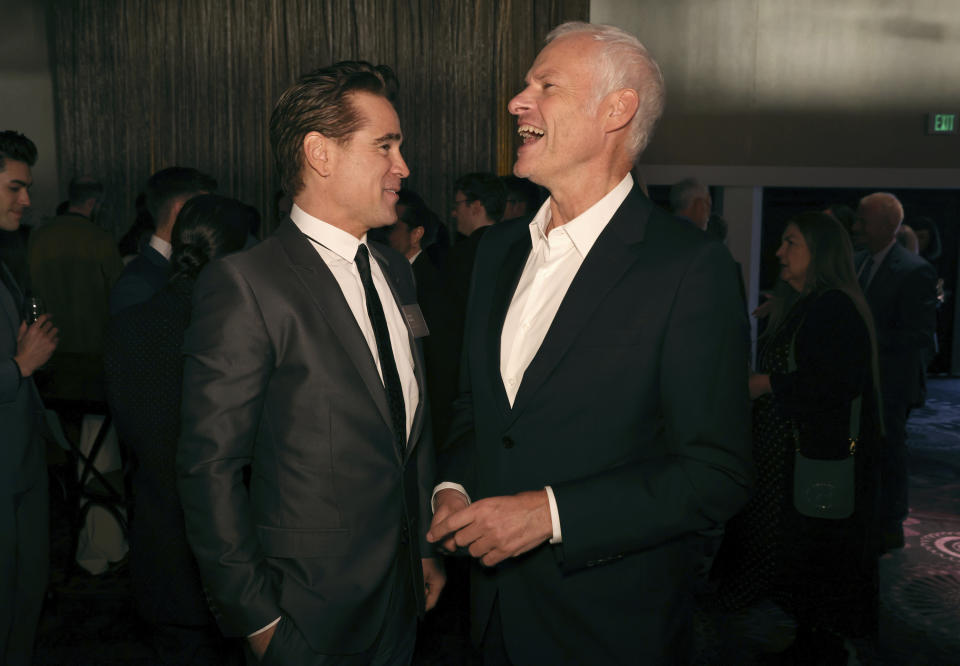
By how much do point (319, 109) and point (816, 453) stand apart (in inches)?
86.0

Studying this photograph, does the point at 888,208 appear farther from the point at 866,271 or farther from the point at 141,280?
the point at 141,280

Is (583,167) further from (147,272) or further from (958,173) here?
(958,173)

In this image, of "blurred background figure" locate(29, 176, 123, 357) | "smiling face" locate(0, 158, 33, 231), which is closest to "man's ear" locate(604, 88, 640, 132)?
"smiling face" locate(0, 158, 33, 231)

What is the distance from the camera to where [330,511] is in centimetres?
153

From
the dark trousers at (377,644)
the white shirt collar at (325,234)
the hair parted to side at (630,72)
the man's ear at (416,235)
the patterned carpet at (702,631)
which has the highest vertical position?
the hair parted to side at (630,72)

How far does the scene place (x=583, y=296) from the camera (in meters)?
1.39

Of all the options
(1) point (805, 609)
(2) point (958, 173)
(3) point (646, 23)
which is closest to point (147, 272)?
(1) point (805, 609)

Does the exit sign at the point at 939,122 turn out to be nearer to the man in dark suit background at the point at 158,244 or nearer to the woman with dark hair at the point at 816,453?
the woman with dark hair at the point at 816,453

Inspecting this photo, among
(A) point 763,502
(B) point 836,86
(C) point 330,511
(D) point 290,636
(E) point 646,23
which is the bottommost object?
(A) point 763,502

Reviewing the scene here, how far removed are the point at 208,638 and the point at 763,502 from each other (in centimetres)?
220

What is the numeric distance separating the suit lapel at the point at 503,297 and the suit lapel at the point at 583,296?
0.07 m

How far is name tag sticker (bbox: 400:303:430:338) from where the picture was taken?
182cm

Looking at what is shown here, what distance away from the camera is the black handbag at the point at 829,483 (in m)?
2.86

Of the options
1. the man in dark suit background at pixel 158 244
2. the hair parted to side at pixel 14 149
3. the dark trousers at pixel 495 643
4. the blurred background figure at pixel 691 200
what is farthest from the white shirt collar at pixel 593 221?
the blurred background figure at pixel 691 200
